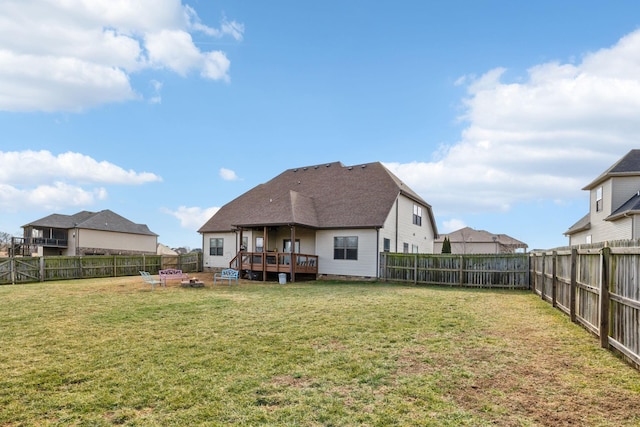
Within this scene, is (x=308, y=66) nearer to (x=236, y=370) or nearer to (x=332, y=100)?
(x=332, y=100)

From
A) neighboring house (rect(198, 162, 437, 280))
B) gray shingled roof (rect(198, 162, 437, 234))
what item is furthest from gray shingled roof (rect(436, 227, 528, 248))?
neighboring house (rect(198, 162, 437, 280))

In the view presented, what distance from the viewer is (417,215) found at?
25969 mm

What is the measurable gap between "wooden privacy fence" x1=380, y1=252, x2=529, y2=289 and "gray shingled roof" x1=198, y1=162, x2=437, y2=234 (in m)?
2.43

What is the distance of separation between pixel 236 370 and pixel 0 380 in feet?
10.2

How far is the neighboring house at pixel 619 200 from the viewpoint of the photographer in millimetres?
19359

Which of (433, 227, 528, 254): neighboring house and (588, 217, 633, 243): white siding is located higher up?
(588, 217, 633, 243): white siding

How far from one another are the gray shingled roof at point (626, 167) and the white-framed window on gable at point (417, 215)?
33.9 feet

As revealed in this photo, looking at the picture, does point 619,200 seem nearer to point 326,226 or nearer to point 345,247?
point 345,247

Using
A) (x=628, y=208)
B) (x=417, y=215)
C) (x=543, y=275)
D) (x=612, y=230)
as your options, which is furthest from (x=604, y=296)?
(x=417, y=215)

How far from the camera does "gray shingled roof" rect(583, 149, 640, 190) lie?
2102 centimetres

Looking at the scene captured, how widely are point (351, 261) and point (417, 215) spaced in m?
7.08

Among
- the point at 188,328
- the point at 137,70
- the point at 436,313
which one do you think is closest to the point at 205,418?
the point at 188,328

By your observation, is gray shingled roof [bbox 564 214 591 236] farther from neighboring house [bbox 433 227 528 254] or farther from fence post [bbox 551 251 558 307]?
neighboring house [bbox 433 227 528 254]

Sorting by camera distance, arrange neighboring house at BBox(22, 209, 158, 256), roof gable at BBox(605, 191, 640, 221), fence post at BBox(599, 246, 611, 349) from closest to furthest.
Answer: fence post at BBox(599, 246, 611, 349) → roof gable at BBox(605, 191, 640, 221) → neighboring house at BBox(22, 209, 158, 256)
